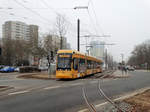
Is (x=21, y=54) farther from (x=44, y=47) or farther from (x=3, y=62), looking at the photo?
(x=44, y=47)

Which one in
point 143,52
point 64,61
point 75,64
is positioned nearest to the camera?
point 64,61

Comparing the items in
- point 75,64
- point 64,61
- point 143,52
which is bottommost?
point 75,64

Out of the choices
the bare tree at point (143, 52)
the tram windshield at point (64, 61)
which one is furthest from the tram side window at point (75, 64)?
the bare tree at point (143, 52)

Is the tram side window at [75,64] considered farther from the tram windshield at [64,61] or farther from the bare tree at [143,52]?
the bare tree at [143,52]

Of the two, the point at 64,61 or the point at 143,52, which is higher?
the point at 143,52

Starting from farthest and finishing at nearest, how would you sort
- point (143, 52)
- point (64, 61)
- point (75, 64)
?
point (143, 52), point (75, 64), point (64, 61)

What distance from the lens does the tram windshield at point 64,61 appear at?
67.3ft

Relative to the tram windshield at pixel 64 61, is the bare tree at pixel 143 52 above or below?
above

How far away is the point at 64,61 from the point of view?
20.7 metres

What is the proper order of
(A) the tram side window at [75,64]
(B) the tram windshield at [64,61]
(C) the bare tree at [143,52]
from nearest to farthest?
(B) the tram windshield at [64,61] → (A) the tram side window at [75,64] → (C) the bare tree at [143,52]

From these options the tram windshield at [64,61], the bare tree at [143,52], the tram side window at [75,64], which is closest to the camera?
the tram windshield at [64,61]

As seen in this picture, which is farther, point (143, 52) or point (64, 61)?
point (143, 52)

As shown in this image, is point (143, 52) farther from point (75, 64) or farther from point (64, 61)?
point (64, 61)

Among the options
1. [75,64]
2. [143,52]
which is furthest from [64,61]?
[143,52]
